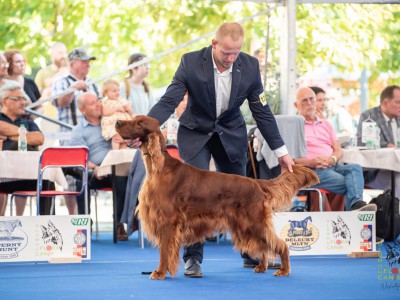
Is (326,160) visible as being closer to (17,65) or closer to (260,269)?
(260,269)

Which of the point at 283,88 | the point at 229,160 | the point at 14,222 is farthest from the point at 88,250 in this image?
the point at 283,88

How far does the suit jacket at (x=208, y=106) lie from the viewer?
17.5 feet

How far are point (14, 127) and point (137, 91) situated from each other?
2419 mm

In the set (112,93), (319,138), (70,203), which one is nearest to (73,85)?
(112,93)

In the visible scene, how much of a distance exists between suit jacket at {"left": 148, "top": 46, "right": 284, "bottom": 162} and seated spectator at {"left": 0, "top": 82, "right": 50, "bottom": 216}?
258cm

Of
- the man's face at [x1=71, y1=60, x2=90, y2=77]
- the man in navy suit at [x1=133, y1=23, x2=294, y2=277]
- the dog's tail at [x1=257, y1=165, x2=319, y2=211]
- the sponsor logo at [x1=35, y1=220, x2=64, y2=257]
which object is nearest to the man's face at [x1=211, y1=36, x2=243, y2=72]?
the man in navy suit at [x1=133, y1=23, x2=294, y2=277]

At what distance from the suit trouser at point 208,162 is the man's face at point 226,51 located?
0.48 m

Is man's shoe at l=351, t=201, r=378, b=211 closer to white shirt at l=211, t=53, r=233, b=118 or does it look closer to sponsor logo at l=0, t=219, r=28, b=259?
white shirt at l=211, t=53, r=233, b=118

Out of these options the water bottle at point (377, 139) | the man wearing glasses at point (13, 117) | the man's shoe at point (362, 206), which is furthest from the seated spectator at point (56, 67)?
the man's shoe at point (362, 206)

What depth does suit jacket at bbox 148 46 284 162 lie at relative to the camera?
535 cm

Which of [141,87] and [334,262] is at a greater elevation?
[141,87]

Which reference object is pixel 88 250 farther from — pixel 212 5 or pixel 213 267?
pixel 212 5

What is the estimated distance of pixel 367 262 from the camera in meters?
6.36

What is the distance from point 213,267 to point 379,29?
9522 millimetres
